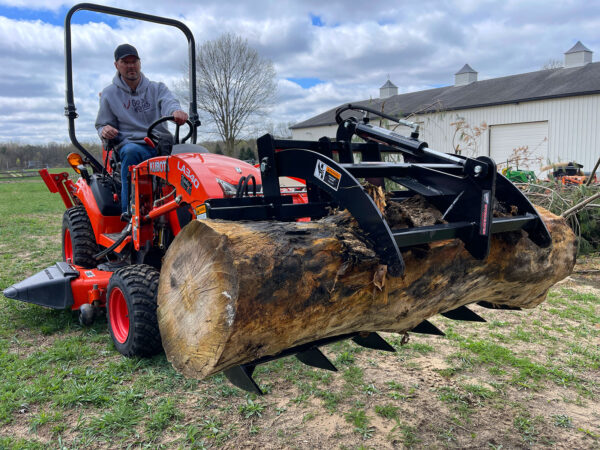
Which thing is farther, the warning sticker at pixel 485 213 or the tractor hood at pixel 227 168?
the tractor hood at pixel 227 168

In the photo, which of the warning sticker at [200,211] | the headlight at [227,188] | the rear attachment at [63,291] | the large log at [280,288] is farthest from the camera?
the rear attachment at [63,291]

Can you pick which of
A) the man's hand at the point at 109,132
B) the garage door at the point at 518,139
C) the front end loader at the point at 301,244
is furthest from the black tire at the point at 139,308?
the garage door at the point at 518,139

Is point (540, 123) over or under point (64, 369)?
over

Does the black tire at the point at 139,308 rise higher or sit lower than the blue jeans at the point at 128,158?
lower

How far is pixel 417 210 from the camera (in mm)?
2568

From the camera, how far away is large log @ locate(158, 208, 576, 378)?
190 centimetres

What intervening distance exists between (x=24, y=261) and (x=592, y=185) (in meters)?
9.19

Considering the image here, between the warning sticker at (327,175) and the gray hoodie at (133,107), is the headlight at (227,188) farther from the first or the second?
the gray hoodie at (133,107)

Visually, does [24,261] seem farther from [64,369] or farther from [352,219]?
[352,219]

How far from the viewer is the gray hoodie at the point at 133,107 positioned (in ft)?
15.4

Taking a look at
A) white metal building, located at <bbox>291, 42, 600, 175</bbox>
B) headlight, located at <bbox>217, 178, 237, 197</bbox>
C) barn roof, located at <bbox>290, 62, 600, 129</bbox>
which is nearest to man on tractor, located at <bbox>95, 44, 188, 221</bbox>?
headlight, located at <bbox>217, 178, 237, 197</bbox>

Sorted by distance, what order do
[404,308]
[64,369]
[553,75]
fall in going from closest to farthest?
[404,308] < [64,369] < [553,75]

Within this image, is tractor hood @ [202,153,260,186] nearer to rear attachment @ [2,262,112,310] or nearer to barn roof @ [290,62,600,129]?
rear attachment @ [2,262,112,310]

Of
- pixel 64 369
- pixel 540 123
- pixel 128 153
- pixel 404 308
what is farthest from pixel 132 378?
pixel 540 123
